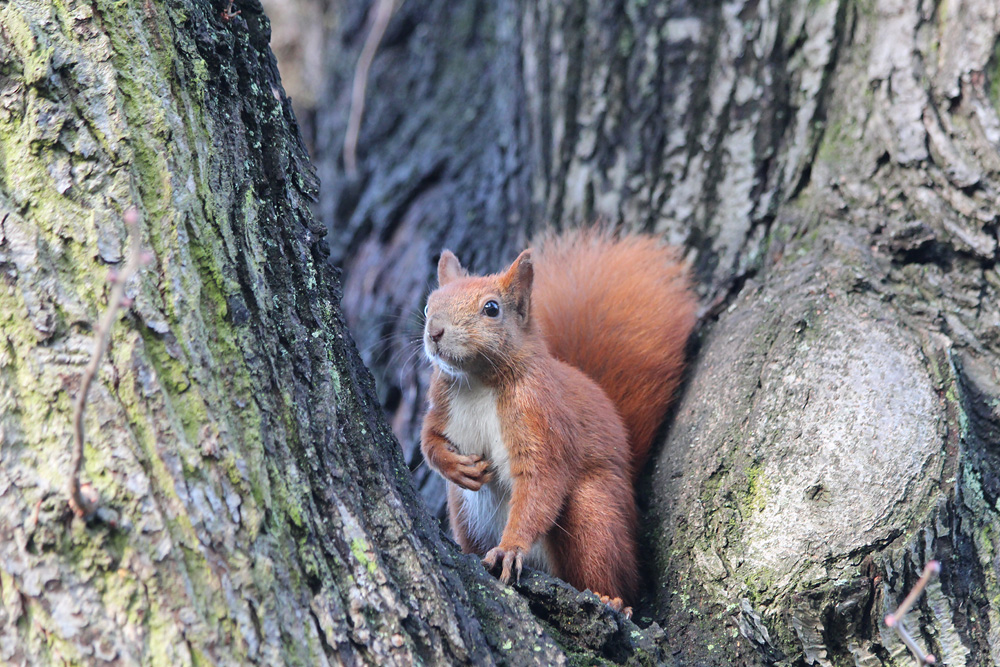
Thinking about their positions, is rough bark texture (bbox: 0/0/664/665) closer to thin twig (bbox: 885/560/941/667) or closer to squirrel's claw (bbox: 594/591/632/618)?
squirrel's claw (bbox: 594/591/632/618)

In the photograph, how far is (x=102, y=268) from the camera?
128 centimetres

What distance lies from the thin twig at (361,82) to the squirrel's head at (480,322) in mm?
1694

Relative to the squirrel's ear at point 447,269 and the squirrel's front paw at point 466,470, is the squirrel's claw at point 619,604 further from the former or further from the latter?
the squirrel's ear at point 447,269

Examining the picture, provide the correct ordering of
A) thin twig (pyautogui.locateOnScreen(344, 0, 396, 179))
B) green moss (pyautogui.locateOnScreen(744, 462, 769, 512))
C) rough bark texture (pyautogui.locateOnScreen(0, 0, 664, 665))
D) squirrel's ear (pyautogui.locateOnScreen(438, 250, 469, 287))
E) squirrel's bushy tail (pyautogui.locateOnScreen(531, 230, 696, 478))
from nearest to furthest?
rough bark texture (pyautogui.locateOnScreen(0, 0, 664, 665)) → green moss (pyautogui.locateOnScreen(744, 462, 769, 512)) → squirrel's bushy tail (pyautogui.locateOnScreen(531, 230, 696, 478)) → squirrel's ear (pyautogui.locateOnScreen(438, 250, 469, 287)) → thin twig (pyautogui.locateOnScreen(344, 0, 396, 179))

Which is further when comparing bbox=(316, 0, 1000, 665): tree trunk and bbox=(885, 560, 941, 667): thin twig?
bbox=(316, 0, 1000, 665): tree trunk

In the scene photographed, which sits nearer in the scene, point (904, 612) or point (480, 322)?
point (904, 612)

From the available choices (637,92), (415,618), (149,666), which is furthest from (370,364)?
(149,666)

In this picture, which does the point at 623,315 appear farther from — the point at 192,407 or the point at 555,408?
the point at 192,407

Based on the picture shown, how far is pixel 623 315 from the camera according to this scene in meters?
2.51

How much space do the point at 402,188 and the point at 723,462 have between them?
2.00m

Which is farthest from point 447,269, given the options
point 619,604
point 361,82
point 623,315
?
point 361,82

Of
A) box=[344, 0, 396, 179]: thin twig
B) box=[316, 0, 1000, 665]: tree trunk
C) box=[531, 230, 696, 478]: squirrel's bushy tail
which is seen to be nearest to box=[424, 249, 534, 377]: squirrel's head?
box=[531, 230, 696, 478]: squirrel's bushy tail

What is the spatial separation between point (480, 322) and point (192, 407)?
3.37 feet

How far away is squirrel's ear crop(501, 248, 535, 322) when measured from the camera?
228 cm
